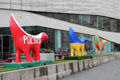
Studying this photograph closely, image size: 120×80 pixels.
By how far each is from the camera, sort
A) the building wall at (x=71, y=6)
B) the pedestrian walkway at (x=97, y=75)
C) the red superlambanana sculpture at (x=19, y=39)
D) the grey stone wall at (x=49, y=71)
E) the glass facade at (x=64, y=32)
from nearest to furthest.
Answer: the grey stone wall at (x=49, y=71) < the red superlambanana sculpture at (x=19, y=39) < the pedestrian walkway at (x=97, y=75) < the glass facade at (x=64, y=32) < the building wall at (x=71, y=6)

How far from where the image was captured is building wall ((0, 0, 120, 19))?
32.8 meters

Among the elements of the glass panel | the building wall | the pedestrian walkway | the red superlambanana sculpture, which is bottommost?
the pedestrian walkway

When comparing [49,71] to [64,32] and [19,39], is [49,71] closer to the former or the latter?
[19,39]

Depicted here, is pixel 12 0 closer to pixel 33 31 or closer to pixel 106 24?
pixel 33 31

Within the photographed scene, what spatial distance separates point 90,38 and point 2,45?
76.3 feet

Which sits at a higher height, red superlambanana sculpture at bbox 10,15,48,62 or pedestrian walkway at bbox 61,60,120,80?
red superlambanana sculpture at bbox 10,15,48,62

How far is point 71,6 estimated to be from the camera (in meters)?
40.8

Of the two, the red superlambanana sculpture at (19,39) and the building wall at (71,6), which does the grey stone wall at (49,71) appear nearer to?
the red superlambanana sculpture at (19,39)

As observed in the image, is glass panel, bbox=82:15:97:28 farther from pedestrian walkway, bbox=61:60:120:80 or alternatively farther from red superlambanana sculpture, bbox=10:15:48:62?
red superlambanana sculpture, bbox=10:15:48:62

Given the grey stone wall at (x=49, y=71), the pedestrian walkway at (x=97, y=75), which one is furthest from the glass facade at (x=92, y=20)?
the pedestrian walkway at (x=97, y=75)

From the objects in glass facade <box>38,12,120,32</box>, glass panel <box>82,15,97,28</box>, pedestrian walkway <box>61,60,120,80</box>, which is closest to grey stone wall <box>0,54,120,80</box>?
pedestrian walkway <box>61,60,120,80</box>

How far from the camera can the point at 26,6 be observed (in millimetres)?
33906

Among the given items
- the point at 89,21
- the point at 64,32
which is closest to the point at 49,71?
the point at 64,32

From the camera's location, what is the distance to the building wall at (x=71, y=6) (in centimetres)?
3278
